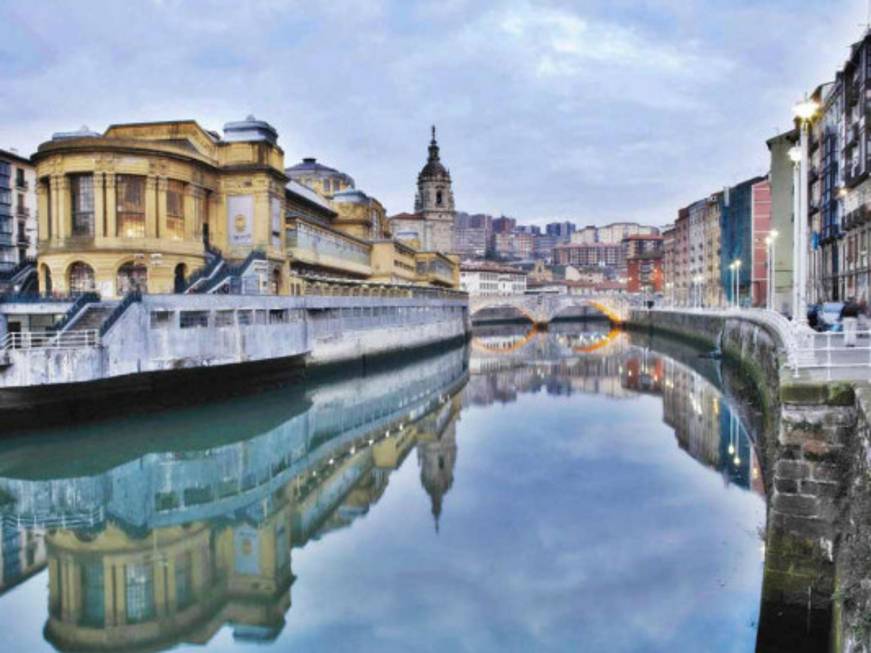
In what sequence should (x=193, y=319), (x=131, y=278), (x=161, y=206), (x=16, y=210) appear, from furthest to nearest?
1. (x=16, y=210)
2. (x=131, y=278)
3. (x=161, y=206)
4. (x=193, y=319)

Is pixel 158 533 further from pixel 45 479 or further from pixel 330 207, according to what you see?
pixel 330 207

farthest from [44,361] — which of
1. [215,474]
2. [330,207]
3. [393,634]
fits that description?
[330,207]

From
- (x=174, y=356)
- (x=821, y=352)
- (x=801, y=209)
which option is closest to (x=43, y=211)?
(x=174, y=356)

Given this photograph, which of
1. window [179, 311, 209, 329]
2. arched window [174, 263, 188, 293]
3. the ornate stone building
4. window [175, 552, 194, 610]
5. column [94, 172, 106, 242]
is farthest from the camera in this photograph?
the ornate stone building

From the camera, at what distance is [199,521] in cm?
2091

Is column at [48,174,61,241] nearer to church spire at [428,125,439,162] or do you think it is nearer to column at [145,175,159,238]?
column at [145,175,159,238]

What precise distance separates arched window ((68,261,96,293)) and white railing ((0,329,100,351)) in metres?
12.5

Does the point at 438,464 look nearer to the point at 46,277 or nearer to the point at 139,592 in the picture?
the point at 139,592

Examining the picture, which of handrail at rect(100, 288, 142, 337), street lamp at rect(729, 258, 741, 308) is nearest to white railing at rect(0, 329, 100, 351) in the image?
handrail at rect(100, 288, 142, 337)

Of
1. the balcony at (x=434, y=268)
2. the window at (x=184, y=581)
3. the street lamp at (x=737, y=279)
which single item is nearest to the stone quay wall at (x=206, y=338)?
the window at (x=184, y=581)

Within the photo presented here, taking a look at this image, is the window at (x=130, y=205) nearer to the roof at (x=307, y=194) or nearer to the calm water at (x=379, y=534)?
the calm water at (x=379, y=534)

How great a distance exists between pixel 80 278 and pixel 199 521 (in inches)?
1056

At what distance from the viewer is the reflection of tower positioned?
23.6 metres

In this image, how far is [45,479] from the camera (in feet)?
78.2
